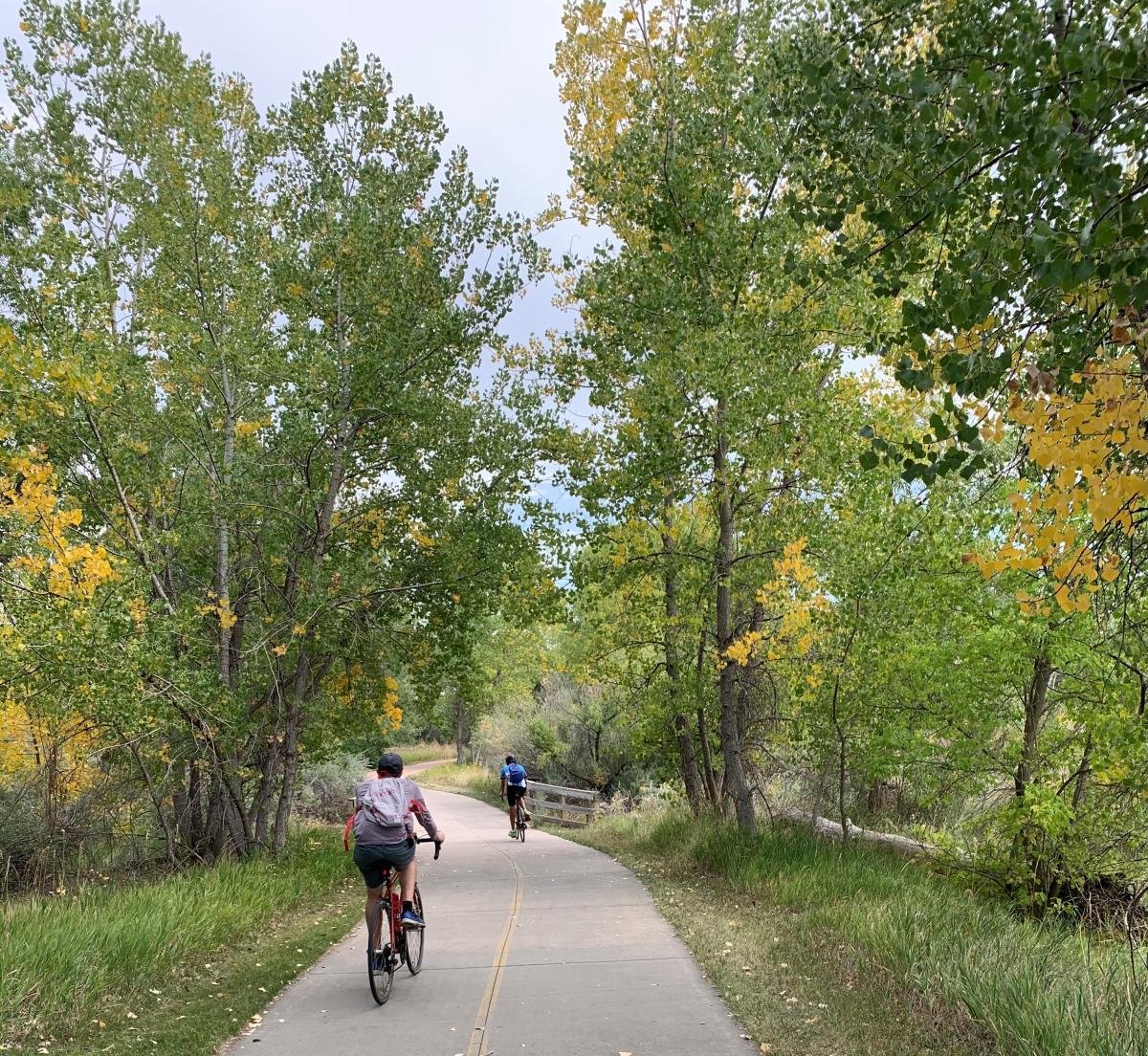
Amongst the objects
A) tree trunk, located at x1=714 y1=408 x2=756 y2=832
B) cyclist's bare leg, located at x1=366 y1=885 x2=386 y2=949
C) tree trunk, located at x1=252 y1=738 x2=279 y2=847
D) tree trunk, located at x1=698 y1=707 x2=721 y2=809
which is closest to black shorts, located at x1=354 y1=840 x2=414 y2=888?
cyclist's bare leg, located at x1=366 y1=885 x2=386 y2=949

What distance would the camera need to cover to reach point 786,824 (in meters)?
12.8

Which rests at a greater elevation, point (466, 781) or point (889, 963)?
point (889, 963)

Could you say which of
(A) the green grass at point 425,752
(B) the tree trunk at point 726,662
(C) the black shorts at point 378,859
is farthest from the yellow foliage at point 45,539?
A: (A) the green grass at point 425,752

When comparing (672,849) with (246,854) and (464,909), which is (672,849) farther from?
(246,854)

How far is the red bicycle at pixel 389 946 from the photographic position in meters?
6.28

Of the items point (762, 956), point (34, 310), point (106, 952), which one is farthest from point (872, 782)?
point (34, 310)

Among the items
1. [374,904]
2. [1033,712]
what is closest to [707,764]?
[1033,712]

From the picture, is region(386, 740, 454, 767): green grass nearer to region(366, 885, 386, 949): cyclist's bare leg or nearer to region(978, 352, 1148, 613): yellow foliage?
region(366, 885, 386, 949): cyclist's bare leg

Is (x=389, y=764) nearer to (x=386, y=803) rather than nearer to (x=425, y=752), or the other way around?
(x=386, y=803)

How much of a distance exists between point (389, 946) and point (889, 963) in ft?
11.7

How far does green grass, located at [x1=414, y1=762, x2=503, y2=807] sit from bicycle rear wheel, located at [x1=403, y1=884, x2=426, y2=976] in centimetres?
1982

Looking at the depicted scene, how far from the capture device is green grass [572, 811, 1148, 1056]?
4770 mm

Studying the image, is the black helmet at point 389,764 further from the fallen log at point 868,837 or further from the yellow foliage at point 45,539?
the fallen log at point 868,837

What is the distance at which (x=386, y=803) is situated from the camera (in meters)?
6.86
